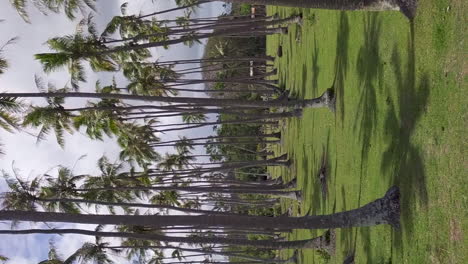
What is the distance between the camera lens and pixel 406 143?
1527cm

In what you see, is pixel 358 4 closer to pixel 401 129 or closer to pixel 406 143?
pixel 401 129

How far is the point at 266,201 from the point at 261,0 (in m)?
41.2

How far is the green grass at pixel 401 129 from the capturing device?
1227cm

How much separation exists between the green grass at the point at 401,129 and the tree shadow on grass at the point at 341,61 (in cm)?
6

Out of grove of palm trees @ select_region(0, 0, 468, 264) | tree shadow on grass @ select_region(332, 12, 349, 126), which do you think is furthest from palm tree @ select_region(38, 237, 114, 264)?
tree shadow on grass @ select_region(332, 12, 349, 126)

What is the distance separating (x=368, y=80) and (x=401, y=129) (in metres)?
4.51

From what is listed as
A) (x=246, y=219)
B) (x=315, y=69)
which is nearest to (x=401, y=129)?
(x=246, y=219)

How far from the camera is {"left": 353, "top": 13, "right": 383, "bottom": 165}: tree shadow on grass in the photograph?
61.5 ft

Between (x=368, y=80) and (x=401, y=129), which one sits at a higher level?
(x=368, y=80)

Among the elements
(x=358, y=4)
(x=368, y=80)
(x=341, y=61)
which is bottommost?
(x=368, y=80)

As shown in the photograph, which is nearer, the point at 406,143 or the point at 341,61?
A: the point at 406,143

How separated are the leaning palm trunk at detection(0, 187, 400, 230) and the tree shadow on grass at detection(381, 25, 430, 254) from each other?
545 millimetres

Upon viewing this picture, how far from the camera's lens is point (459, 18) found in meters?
12.1

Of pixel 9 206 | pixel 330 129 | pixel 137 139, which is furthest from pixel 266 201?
pixel 9 206
